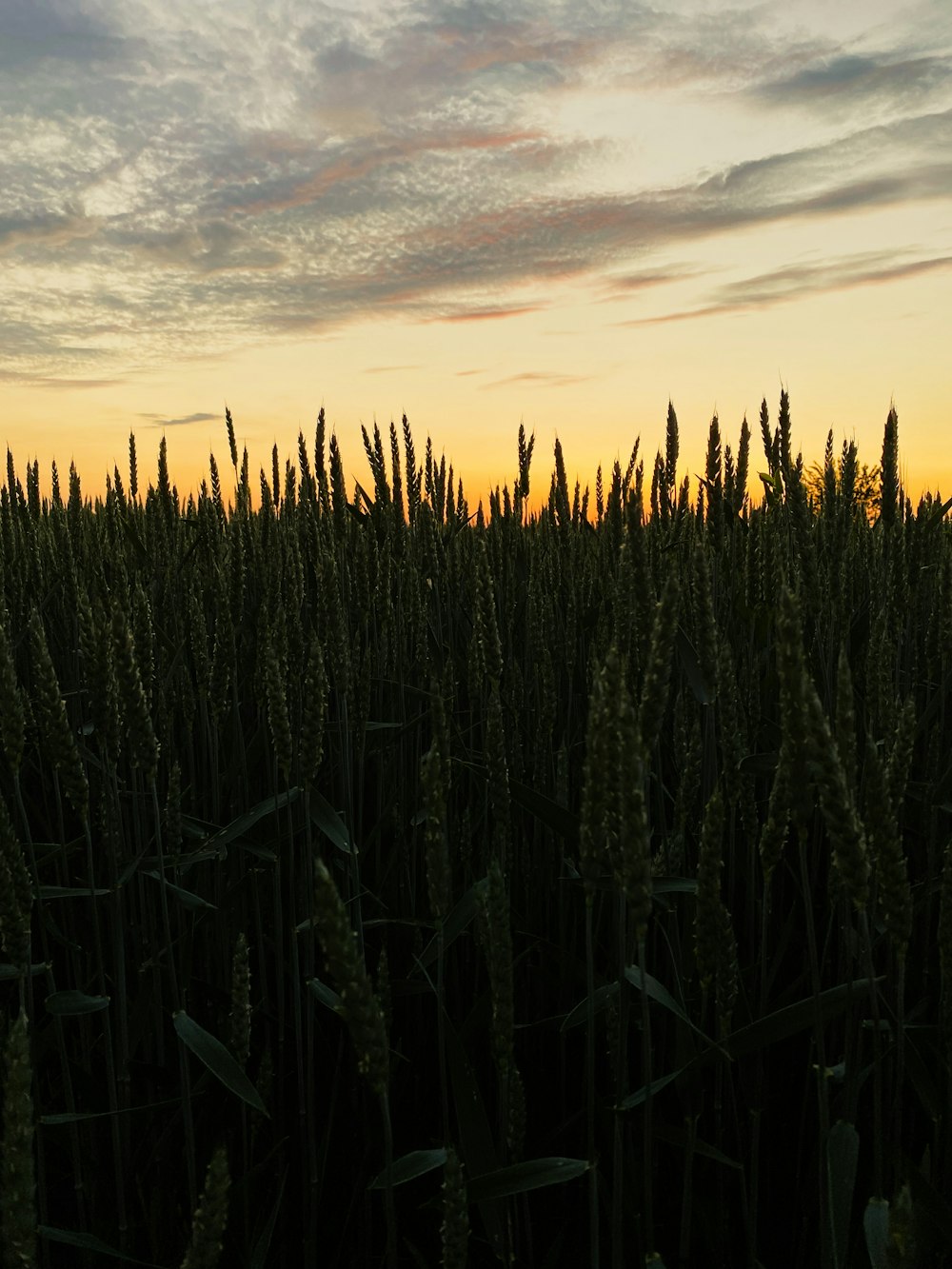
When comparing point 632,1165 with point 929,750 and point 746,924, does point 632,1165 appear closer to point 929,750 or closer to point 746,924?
point 746,924

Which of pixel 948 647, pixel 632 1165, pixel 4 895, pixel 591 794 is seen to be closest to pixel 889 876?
pixel 591 794

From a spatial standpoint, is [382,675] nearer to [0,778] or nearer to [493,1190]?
[0,778]

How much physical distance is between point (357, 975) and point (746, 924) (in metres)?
1.22

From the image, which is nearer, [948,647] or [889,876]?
[889,876]

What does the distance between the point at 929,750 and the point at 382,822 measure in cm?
112

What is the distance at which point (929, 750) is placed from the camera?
2051mm

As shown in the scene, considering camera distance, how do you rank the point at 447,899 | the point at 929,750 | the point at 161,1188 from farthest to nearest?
the point at 929,750, the point at 161,1188, the point at 447,899

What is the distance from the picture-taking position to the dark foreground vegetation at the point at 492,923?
0.96 meters

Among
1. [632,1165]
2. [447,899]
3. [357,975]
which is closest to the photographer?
[357,975]

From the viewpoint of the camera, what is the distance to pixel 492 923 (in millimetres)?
957

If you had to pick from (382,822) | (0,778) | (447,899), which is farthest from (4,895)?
(0,778)

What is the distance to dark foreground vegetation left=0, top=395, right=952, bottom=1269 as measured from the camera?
3.14 ft

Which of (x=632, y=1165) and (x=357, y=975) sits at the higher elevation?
(x=357, y=975)

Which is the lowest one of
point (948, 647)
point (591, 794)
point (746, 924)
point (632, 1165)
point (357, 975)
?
point (632, 1165)
